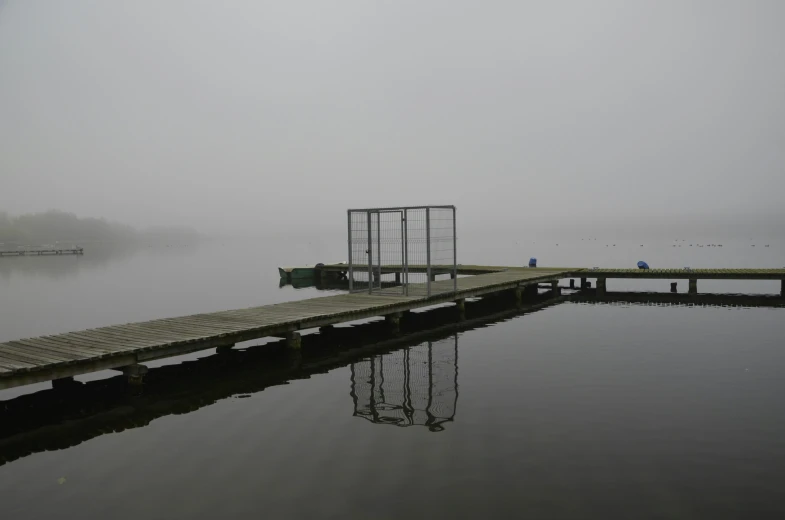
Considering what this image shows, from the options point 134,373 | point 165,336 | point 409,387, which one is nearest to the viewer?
point 134,373

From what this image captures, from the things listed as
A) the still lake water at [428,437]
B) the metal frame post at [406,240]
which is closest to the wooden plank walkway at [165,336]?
the still lake water at [428,437]

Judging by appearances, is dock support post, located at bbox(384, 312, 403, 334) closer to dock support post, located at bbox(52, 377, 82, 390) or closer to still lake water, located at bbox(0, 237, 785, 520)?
still lake water, located at bbox(0, 237, 785, 520)

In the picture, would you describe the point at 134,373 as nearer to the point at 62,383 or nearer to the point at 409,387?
the point at 62,383

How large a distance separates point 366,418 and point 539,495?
11.7 feet

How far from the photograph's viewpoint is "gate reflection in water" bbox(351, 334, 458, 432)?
9289mm

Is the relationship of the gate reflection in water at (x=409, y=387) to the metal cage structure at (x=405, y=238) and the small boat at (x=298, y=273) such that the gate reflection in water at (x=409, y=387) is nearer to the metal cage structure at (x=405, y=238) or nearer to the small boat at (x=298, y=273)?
the metal cage structure at (x=405, y=238)

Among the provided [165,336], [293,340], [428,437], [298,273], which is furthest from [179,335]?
[298,273]

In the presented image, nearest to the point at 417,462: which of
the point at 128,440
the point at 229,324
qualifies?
the point at 128,440

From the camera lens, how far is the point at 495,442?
→ 26.1ft

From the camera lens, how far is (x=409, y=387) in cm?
1122

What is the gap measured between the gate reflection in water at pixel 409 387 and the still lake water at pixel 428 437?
2.2 inches

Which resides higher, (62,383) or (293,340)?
(293,340)

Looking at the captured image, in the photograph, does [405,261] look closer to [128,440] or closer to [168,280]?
[128,440]

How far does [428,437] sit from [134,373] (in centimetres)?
581
